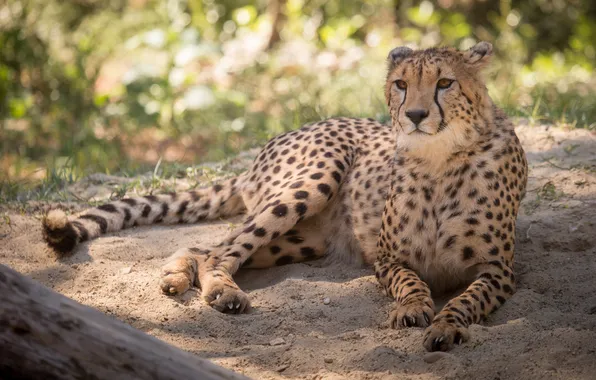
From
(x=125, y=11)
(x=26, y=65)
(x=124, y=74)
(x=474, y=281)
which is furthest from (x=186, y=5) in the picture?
(x=474, y=281)

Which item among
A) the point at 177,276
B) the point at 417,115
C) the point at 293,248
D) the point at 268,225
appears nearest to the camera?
the point at 417,115

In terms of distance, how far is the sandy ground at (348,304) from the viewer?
257 cm

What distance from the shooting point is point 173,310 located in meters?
3.27

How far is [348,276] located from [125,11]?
6820 millimetres

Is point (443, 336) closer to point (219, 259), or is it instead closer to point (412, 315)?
point (412, 315)

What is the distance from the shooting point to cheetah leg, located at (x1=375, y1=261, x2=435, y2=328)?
3027mm

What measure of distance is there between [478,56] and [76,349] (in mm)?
2230

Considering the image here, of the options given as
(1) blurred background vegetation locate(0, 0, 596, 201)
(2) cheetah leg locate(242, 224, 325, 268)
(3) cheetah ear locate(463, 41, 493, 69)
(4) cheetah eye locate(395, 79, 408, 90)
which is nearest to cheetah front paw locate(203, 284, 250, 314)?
(2) cheetah leg locate(242, 224, 325, 268)

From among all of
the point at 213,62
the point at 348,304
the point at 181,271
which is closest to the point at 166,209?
the point at 181,271

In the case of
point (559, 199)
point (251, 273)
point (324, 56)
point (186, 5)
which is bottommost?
point (251, 273)

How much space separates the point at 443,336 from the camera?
8.86ft

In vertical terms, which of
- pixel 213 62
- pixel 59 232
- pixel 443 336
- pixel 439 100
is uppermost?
pixel 439 100

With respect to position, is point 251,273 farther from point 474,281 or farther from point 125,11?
point 125,11

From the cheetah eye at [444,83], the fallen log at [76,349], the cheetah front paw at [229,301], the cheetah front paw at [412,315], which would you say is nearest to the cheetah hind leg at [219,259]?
the cheetah front paw at [229,301]
